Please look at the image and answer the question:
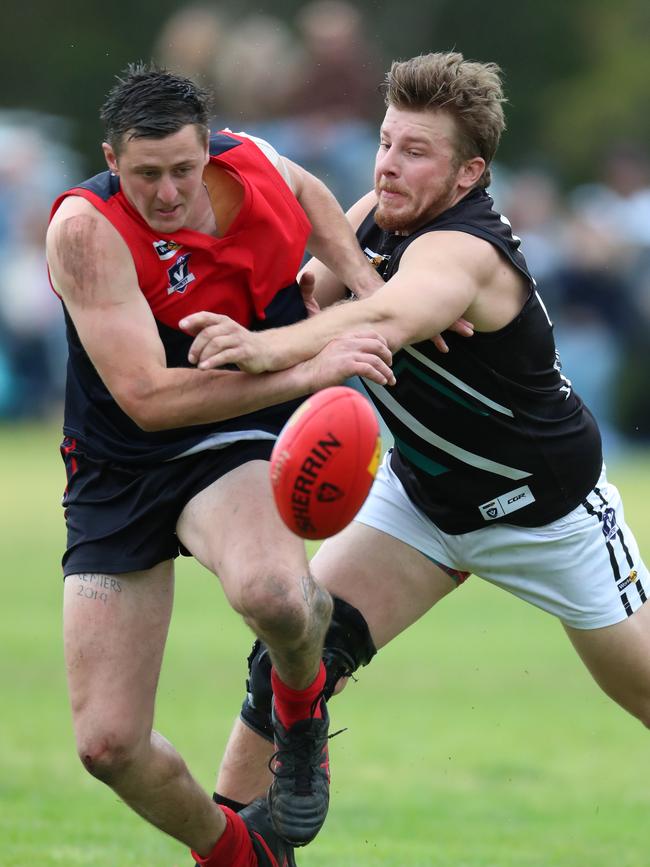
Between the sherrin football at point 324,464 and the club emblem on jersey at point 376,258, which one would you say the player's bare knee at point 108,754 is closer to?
the sherrin football at point 324,464

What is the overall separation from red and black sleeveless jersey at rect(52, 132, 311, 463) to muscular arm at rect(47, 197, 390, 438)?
0.33 feet

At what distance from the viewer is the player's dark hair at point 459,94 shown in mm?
5281

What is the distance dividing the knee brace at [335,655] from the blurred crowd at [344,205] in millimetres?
8931

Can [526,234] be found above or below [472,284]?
below

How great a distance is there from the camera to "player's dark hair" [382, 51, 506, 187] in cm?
528

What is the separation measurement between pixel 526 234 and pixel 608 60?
10789 millimetres

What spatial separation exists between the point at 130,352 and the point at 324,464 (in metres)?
0.76

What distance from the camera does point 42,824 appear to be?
648 centimetres

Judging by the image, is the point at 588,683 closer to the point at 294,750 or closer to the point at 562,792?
the point at 562,792

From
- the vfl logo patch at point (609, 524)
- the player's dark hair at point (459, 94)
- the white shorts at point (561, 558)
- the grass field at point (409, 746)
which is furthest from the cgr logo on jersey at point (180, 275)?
the grass field at point (409, 746)

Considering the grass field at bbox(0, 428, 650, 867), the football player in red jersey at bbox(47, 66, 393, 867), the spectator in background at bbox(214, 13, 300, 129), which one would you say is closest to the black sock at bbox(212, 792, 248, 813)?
the football player in red jersey at bbox(47, 66, 393, 867)

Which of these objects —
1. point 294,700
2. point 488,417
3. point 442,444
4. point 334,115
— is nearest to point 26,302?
point 334,115

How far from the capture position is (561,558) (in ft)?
18.4

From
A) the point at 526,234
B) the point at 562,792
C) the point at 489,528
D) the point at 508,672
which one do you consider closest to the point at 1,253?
the point at 526,234
